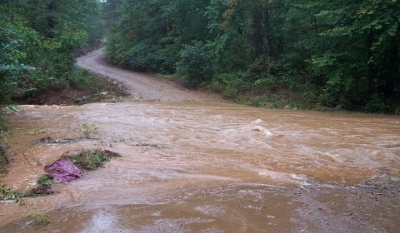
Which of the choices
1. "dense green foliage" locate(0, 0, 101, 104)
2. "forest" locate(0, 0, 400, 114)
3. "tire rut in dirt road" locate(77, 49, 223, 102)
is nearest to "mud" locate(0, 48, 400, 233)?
"forest" locate(0, 0, 400, 114)

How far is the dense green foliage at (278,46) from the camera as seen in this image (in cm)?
1478

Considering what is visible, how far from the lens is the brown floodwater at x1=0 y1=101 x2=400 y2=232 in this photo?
15.5 feet

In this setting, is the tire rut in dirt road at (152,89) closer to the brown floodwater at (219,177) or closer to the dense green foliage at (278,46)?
the dense green foliage at (278,46)

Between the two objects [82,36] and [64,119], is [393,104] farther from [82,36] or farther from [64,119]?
[82,36]

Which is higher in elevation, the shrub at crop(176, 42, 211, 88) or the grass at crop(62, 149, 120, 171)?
the shrub at crop(176, 42, 211, 88)

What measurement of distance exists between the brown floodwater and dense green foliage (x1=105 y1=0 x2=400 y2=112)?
11.3 feet

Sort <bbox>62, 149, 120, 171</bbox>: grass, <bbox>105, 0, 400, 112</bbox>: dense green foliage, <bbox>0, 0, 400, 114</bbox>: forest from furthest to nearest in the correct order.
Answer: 1. <bbox>105, 0, 400, 112</bbox>: dense green foliage
2. <bbox>0, 0, 400, 114</bbox>: forest
3. <bbox>62, 149, 120, 171</bbox>: grass

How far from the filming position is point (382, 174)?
6.89 meters

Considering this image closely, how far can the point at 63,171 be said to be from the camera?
21.0ft

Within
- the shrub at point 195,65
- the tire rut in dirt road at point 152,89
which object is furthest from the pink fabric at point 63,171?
the shrub at point 195,65

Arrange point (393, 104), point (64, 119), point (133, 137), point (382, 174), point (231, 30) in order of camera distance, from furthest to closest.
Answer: point (231, 30) → point (393, 104) → point (64, 119) → point (133, 137) → point (382, 174)

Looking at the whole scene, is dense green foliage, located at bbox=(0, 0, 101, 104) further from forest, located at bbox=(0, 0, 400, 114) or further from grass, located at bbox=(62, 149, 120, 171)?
grass, located at bbox=(62, 149, 120, 171)

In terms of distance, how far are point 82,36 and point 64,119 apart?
337 inches

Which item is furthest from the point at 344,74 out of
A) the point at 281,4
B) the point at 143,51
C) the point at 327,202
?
the point at 143,51
